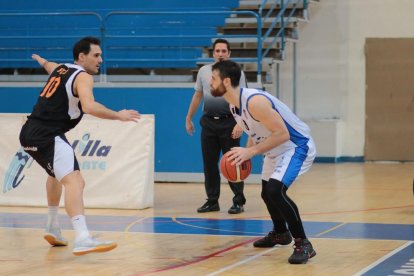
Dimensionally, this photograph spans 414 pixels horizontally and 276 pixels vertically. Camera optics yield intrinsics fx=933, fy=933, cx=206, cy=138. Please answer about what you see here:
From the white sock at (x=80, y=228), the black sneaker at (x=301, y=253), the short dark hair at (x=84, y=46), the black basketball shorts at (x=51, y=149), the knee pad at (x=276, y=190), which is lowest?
the black sneaker at (x=301, y=253)

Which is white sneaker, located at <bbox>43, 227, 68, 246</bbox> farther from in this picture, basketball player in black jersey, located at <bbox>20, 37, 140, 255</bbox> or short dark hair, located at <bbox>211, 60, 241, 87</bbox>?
short dark hair, located at <bbox>211, 60, 241, 87</bbox>

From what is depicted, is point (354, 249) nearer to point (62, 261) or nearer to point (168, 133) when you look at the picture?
point (62, 261)

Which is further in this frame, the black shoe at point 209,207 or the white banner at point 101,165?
the white banner at point 101,165

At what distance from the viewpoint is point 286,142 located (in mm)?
7727

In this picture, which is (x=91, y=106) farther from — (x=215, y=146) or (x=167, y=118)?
(x=167, y=118)

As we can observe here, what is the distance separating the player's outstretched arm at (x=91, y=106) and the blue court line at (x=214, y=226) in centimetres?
→ 202

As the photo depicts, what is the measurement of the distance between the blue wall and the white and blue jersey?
21.7 ft

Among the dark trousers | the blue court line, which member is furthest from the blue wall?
the blue court line

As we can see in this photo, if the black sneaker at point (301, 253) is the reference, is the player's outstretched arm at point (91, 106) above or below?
above

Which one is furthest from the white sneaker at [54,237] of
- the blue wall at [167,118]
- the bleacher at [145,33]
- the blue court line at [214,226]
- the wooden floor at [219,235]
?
the bleacher at [145,33]

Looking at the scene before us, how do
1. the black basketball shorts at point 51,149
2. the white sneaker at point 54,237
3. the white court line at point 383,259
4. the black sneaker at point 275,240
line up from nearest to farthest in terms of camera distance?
the white court line at point 383,259 → the black basketball shorts at point 51,149 → the black sneaker at point 275,240 → the white sneaker at point 54,237

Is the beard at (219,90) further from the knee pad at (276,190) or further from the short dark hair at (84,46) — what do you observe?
→ the short dark hair at (84,46)

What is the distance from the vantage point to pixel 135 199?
11.2 meters

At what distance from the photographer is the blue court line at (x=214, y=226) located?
909cm
